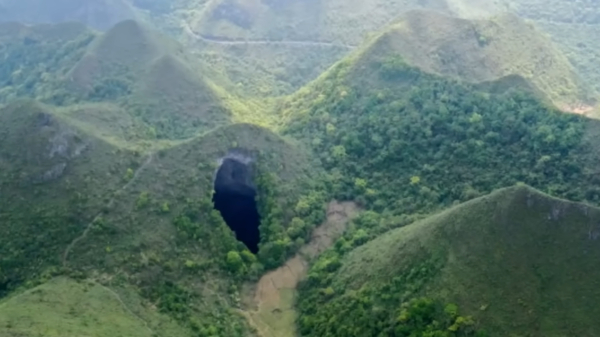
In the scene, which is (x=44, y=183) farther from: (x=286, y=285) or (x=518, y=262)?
(x=518, y=262)

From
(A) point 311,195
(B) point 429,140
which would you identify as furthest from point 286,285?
(B) point 429,140

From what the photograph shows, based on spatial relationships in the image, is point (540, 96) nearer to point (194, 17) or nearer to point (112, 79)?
point (112, 79)

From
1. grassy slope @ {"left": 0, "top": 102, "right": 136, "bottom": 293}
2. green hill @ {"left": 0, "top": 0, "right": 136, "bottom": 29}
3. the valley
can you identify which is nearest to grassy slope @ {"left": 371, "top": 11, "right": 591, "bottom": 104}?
the valley

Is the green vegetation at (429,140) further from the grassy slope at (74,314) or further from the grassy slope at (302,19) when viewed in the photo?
the grassy slope at (302,19)

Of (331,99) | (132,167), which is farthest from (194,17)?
(132,167)

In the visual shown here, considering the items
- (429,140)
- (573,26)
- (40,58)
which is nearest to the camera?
(429,140)

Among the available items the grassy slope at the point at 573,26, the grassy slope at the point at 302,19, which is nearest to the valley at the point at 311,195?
the grassy slope at the point at 573,26

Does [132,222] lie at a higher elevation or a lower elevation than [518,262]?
lower
